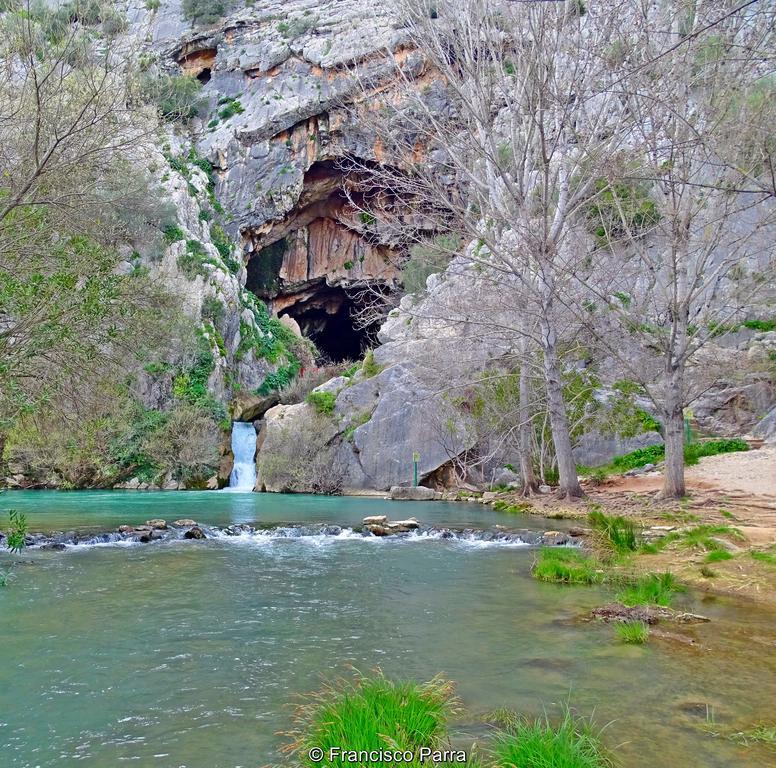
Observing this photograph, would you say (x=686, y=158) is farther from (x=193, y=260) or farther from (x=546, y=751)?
(x=193, y=260)

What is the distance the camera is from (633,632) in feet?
15.7

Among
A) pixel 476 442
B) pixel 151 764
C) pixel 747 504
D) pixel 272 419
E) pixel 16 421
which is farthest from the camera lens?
pixel 272 419

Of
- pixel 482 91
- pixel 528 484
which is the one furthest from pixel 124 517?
pixel 482 91

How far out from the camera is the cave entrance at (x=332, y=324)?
49006mm

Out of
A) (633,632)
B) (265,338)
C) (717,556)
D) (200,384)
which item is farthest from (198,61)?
(633,632)

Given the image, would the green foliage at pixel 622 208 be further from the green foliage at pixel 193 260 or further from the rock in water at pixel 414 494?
the green foliage at pixel 193 260

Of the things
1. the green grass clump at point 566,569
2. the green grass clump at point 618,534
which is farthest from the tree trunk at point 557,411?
the green grass clump at point 566,569

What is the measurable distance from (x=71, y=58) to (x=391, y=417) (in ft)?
65.0

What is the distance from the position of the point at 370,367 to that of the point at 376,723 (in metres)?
24.0

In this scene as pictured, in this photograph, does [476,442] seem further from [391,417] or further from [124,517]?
[124,517]

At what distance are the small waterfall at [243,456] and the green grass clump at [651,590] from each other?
24.0m

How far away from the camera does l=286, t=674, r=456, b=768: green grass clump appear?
281cm

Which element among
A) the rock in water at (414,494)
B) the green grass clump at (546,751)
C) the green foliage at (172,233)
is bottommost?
the rock in water at (414,494)

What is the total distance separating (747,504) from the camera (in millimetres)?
11672
